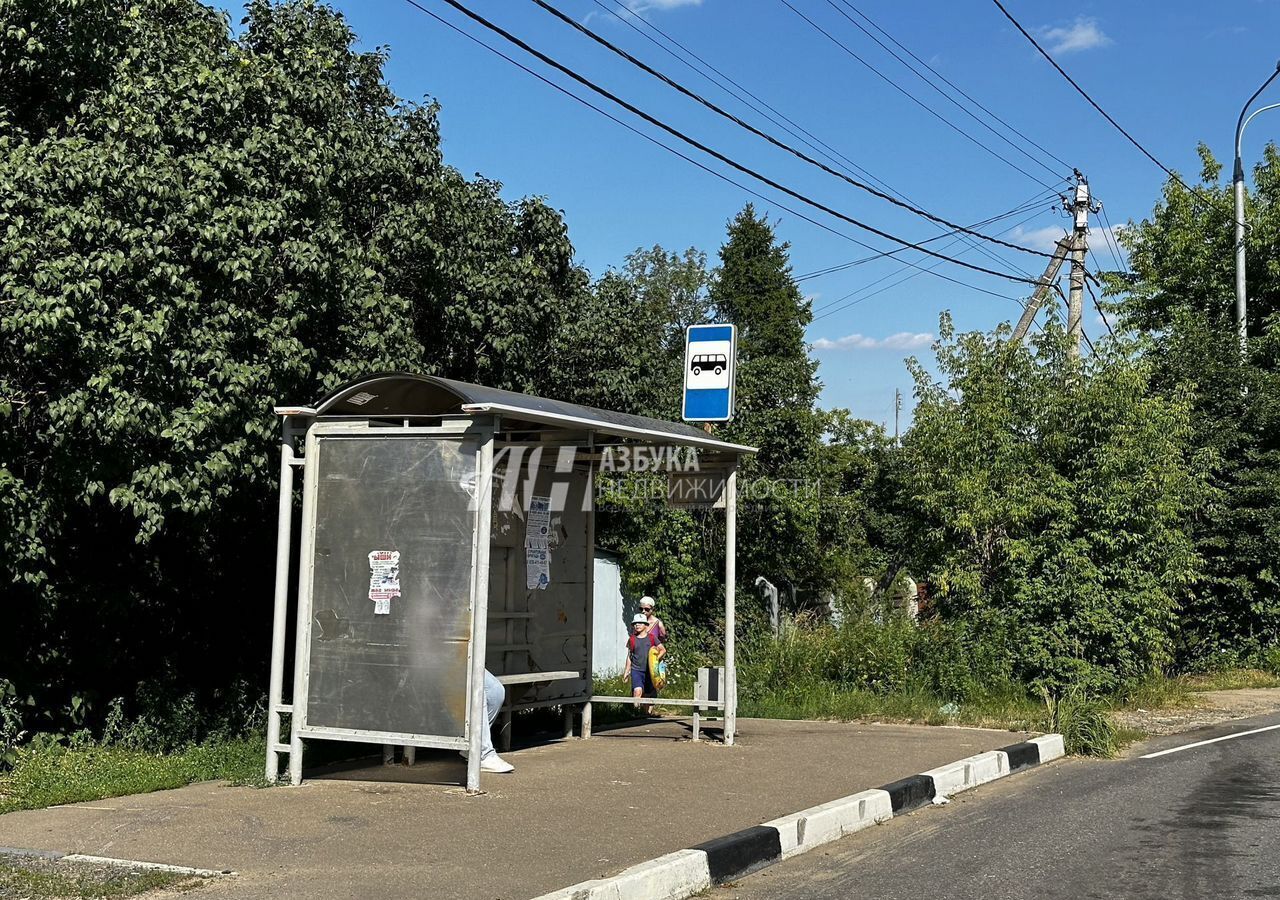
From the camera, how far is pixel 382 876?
6.34m

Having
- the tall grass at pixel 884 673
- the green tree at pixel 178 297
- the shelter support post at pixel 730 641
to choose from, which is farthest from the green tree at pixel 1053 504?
the green tree at pixel 178 297

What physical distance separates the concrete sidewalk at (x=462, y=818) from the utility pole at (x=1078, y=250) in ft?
42.9

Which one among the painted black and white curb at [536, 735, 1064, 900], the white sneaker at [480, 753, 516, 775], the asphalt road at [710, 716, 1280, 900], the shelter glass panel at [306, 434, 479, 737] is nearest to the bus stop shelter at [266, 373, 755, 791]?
the shelter glass panel at [306, 434, 479, 737]

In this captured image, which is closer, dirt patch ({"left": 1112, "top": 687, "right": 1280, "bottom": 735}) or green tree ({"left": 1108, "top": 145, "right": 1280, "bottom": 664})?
dirt patch ({"left": 1112, "top": 687, "right": 1280, "bottom": 735})

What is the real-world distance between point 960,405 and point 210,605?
10.2 metres

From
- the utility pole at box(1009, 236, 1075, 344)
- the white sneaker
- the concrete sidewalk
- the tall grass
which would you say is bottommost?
the concrete sidewalk

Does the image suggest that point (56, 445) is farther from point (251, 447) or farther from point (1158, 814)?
point (1158, 814)

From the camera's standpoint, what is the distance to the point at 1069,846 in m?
7.84

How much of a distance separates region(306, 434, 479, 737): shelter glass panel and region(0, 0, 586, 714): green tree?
3.99ft

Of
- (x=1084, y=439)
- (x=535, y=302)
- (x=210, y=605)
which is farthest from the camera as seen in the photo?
(x=1084, y=439)

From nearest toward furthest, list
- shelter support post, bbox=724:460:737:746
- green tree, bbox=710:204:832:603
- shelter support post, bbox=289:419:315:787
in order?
shelter support post, bbox=289:419:315:787
shelter support post, bbox=724:460:737:746
green tree, bbox=710:204:832:603

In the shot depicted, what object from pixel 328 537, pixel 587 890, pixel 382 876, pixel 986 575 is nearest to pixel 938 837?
pixel 587 890

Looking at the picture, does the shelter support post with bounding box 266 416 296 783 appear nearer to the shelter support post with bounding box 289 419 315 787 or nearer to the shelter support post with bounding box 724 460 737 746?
the shelter support post with bounding box 289 419 315 787

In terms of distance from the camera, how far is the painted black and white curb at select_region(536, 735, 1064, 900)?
632 cm
